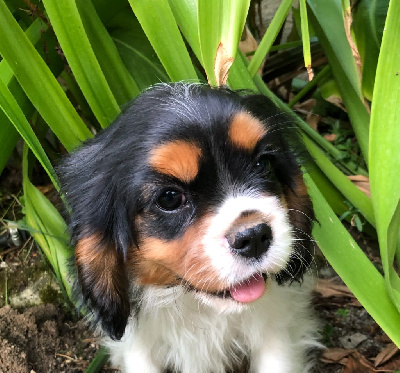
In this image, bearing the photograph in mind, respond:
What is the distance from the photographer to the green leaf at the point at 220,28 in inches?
57.0

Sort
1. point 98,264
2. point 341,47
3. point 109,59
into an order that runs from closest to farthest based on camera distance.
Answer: point 98,264 < point 341,47 < point 109,59

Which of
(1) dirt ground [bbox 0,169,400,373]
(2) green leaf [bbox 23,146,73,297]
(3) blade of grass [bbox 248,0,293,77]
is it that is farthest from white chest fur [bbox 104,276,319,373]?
(3) blade of grass [bbox 248,0,293,77]

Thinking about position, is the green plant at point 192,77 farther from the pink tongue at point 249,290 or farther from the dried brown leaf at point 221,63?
the pink tongue at point 249,290

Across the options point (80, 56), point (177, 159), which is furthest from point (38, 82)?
point (177, 159)

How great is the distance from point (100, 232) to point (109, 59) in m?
0.85

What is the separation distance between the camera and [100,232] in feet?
4.99

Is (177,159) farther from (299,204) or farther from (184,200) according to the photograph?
(299,204)

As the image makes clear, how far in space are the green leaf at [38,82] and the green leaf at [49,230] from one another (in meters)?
0.41

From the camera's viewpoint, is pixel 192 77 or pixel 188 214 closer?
pixel 188 214

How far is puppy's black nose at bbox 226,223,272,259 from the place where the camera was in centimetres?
132

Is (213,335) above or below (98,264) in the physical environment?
below

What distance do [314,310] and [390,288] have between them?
0.73 m

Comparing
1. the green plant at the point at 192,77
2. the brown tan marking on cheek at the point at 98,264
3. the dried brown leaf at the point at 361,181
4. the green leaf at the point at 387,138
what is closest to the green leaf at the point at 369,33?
the green plant at the point at 192,77

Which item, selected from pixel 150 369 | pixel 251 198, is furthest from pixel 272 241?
pixel 150 369
